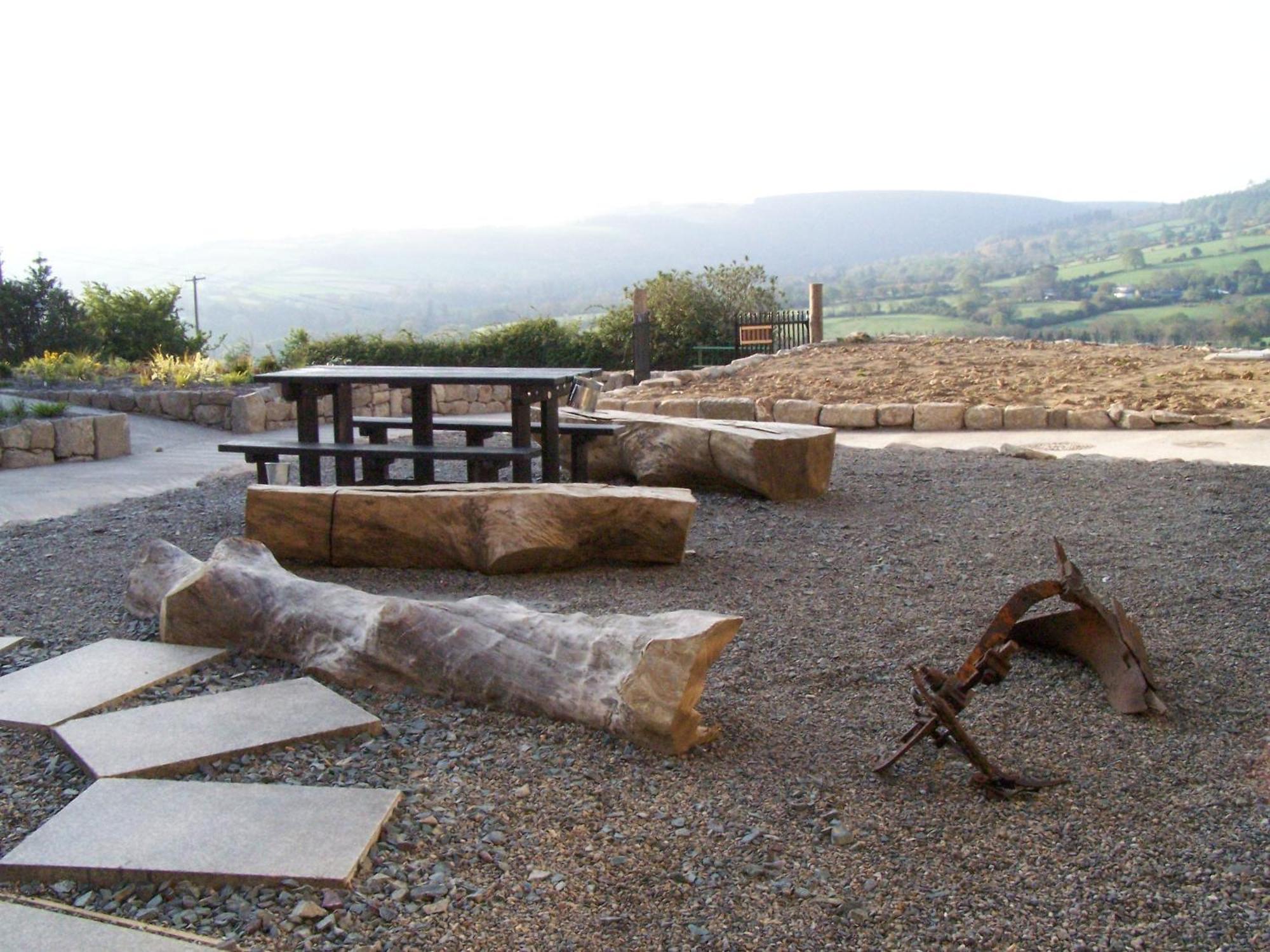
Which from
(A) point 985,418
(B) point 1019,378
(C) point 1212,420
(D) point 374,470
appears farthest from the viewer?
(B) point 1019,378

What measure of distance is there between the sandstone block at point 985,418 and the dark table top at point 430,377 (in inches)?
225

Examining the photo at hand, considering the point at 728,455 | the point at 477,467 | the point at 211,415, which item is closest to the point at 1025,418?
the point at 728,455

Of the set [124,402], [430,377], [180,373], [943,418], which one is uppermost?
[180,373]

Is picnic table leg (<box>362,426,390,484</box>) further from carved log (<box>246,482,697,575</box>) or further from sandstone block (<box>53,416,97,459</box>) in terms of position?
sandstone block (<box>53,416,97,459</box>)

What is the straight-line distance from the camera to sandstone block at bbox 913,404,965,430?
11.0 meters

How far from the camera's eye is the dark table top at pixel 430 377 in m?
6.08

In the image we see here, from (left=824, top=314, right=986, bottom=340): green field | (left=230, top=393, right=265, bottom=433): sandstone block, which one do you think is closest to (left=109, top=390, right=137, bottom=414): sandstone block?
(left=230, top=393, right=265, bottom=433): sandstone block

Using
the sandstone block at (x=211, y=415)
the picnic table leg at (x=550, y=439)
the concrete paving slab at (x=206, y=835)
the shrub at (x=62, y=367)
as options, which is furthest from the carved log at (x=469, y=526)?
the shrub at (x=62, y=367)

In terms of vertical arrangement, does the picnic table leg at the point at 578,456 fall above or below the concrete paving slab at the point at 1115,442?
above

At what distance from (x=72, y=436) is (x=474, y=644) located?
26.4ft

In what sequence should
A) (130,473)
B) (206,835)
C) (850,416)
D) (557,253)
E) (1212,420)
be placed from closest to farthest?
(206,835), (130,473), (1212,420), (850,416), (557,253)

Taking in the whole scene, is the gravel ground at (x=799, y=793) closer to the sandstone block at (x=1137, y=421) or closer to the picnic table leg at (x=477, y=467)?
the picnic table leg at (x=477, y=467)

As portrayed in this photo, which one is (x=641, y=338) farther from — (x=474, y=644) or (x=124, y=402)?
(x=474, y=644)

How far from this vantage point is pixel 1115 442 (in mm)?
9422
